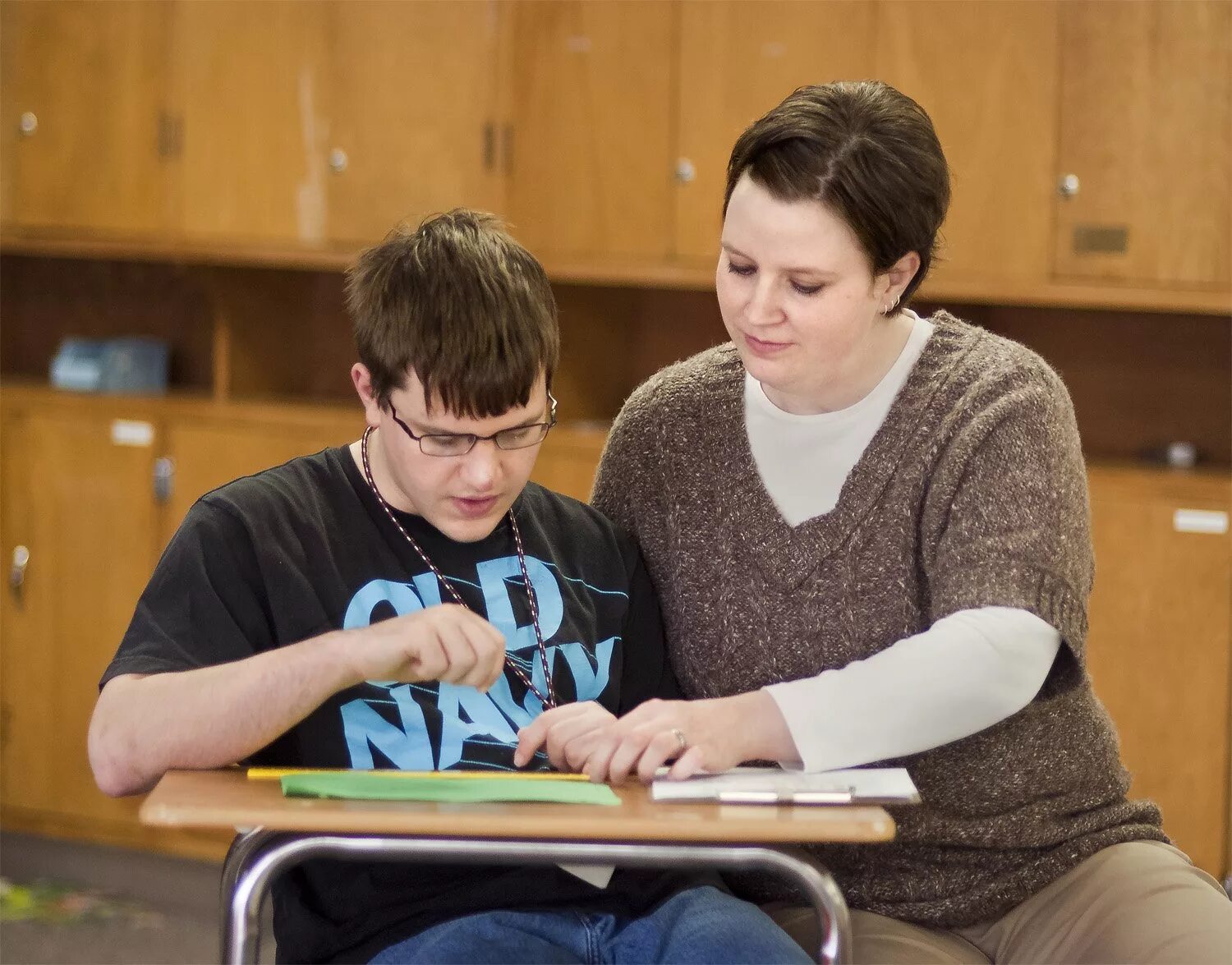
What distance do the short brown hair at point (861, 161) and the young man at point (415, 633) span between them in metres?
0.29

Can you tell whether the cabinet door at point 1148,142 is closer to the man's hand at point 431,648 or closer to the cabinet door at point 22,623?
the man's hand at point 431,648

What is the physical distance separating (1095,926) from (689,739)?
51 cm

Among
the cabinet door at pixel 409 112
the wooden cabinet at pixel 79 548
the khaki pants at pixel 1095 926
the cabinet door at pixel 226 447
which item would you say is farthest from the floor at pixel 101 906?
the khaki pants at pixel 1095 926

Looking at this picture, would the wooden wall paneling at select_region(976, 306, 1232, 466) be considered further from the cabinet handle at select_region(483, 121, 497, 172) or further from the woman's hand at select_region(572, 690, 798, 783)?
the woman's hand at select_region(572, 690, 798, 783)

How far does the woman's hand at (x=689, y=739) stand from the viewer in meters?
1.44

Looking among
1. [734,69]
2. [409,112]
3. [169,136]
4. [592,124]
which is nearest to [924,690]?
[734,69]

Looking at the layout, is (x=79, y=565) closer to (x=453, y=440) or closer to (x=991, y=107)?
(x=991, y=107)

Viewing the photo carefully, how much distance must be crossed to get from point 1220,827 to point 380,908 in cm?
211

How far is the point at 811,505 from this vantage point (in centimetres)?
178

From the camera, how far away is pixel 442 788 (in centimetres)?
132

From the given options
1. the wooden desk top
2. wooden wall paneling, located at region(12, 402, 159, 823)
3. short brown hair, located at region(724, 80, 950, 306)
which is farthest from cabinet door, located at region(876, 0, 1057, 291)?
the wooden desk top

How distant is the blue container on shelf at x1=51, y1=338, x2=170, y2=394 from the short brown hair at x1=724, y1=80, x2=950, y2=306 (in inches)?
97.4

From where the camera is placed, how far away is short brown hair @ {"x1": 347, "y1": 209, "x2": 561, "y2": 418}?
1539 millimetres

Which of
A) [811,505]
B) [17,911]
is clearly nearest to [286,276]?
[17,911]
